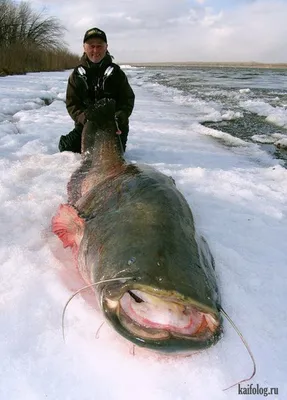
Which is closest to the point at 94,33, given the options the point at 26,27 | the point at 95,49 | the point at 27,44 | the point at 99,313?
the point at 95,49

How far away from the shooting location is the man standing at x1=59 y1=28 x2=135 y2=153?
417 cm

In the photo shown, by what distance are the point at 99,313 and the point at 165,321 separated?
441mm

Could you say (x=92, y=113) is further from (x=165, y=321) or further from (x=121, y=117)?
(x=165, y=321)

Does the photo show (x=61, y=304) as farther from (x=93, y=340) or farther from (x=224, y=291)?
(x=224, y=291)

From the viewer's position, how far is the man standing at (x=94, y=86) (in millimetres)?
4168

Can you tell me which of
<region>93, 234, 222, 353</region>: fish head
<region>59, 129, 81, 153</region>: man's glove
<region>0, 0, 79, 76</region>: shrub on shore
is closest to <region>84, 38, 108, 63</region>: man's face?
<region>59, 129, 81, 153</region>: man's glove

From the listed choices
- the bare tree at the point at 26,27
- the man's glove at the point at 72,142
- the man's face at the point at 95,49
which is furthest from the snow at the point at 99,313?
the bare tree at the point at 26,27

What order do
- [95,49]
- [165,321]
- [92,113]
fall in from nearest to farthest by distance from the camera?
[165,321]
[92,113]
[95,49]

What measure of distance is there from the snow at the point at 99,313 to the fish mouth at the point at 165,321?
0.66ft

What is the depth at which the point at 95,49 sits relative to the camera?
410 cm

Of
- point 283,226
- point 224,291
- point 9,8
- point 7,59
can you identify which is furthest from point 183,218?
point 9,8

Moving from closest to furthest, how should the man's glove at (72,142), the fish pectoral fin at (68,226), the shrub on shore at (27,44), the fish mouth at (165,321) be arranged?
the fish mouth at (165,321) → the fish pectoral fin at (68,226) → the man's glove at (72,142) → the shrub on shore at (27,44)

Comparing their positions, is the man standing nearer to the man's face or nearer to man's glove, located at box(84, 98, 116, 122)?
the man's face

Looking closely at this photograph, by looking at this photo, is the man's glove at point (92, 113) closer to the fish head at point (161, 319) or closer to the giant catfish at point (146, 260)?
the giant catfish at point (146, 260)
